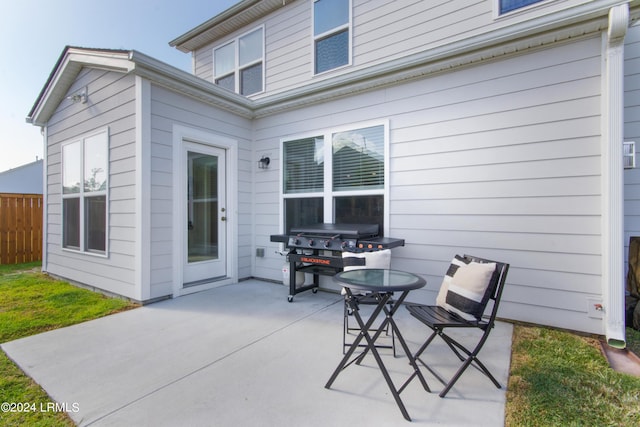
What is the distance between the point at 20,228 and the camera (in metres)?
6.73

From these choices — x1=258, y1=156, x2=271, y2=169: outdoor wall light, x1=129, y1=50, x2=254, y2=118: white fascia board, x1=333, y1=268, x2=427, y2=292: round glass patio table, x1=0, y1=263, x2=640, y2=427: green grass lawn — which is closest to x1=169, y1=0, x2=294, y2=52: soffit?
x1=129, y1=50, x2=254, y2=118: white fascia board

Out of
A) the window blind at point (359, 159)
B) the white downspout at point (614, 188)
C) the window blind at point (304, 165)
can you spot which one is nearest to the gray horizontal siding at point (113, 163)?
the window blind at point (304, 165)

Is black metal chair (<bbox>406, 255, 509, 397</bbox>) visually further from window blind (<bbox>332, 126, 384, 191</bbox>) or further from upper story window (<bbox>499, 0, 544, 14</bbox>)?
upper story window (<bbox>499, 0, 544, 14</bbox>)

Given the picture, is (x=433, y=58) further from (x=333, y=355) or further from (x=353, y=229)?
(x=333, y=355)

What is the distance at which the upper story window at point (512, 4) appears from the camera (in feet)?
11.5

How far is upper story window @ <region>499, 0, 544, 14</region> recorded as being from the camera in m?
3.50

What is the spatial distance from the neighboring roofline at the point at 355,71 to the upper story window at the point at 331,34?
1003mm

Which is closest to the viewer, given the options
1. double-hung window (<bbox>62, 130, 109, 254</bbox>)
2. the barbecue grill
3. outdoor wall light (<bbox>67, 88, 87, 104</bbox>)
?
the barbecue grill

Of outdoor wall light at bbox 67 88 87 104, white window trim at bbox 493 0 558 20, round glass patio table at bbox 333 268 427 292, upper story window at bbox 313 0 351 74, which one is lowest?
round glass patio table at bbox 333 268 427 292

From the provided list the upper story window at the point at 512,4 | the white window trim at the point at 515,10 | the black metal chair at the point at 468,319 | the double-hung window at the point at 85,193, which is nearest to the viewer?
the black metal chair at the point at 468,319

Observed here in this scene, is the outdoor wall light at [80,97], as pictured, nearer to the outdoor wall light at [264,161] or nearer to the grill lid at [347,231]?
the outdoor wall light at [264,161]

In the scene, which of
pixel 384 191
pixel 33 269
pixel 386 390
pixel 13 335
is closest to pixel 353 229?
pixel 384 191

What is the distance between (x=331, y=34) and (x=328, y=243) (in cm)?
361

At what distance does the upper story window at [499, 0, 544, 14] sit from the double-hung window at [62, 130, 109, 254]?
5422 millimetres
